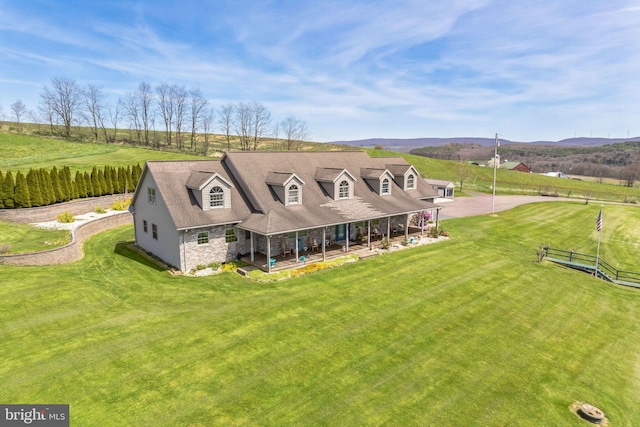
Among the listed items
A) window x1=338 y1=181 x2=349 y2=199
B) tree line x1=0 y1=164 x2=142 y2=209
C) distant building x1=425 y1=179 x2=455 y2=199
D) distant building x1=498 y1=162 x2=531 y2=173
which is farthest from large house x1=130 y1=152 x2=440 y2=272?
distant building x1=498 y1=162 x2=531 y2=173

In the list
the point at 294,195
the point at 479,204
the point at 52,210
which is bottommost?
the point at 479,204

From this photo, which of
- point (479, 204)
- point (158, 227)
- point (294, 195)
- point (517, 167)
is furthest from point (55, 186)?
A: point (517, 167)

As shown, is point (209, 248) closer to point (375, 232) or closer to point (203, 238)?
point (203, 238)

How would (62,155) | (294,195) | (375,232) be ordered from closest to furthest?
(294,195)
(375,232)
(62,155)

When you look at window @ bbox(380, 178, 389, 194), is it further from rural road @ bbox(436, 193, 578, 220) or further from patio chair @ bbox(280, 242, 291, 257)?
rural road @ bbox(436, 193, 578, 220)

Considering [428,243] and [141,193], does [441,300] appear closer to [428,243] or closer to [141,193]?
[428,243]

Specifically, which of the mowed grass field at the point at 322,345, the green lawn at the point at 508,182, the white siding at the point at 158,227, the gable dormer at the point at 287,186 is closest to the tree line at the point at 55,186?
the white siding at the point at 158,227

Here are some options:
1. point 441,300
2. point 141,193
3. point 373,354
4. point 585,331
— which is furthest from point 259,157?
point 585,331
